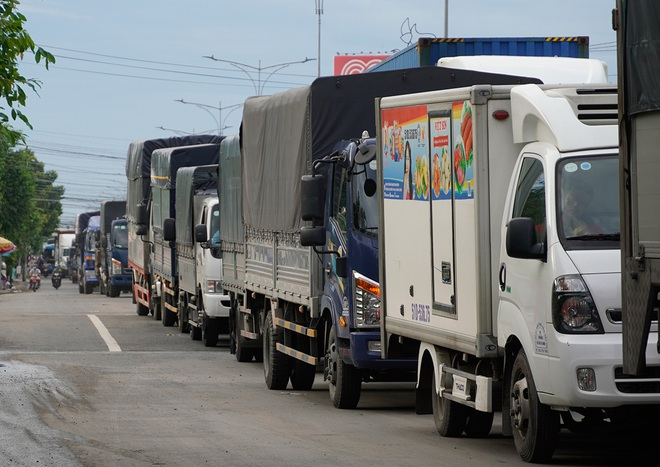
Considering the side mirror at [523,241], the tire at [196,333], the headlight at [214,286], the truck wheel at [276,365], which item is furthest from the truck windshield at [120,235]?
Result: the side mirror at [523,241]

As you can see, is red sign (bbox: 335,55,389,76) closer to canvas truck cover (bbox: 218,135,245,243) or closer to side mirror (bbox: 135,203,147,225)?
side mirror (bbox: 135,203,147,225)

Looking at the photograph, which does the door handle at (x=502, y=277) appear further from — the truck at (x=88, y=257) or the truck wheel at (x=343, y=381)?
the truck at (x=88, y=257)

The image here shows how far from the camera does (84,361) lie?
74.0 ft

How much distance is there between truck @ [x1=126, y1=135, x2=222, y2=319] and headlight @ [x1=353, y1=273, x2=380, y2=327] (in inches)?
796

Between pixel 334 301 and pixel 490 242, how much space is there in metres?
4.42

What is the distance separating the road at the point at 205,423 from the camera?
11031mm

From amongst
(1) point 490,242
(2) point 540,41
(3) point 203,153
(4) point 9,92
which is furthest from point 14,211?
(1) point 490,242

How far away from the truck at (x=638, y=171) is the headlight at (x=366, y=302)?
6.21m

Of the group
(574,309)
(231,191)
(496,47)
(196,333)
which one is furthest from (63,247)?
(574,309)

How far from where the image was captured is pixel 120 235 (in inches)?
2135

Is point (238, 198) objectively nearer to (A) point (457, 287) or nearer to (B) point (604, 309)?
(A) point (457, 287)

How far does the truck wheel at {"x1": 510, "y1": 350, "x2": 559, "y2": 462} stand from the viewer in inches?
396

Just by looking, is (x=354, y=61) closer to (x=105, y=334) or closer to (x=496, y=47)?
(x=105, y=334)

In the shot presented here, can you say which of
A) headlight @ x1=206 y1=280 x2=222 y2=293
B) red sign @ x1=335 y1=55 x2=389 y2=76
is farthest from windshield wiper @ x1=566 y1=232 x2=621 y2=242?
red sign @ x1=335 y1=55 x2=389 y2=76
